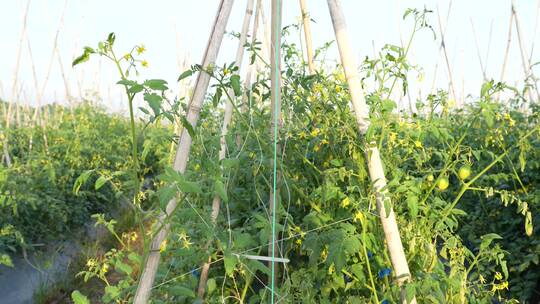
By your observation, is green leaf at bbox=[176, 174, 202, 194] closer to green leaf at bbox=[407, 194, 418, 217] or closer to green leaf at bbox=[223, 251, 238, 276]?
green leaf at bbox=[223, 251, 238, 276]

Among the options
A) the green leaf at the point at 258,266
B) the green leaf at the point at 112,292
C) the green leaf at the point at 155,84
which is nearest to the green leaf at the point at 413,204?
the green leaf at the point at 258,266

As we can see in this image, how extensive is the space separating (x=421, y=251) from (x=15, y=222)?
278cm

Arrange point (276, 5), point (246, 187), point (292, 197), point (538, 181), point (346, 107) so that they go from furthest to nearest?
point (538, 181) < point (246, 187) < point (292, 197) < point (346, 107) < point (276, 5)

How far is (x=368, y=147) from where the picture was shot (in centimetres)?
194

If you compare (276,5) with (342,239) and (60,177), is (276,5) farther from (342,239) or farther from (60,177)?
(60,177)

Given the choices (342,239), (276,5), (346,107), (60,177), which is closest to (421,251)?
(342,239)

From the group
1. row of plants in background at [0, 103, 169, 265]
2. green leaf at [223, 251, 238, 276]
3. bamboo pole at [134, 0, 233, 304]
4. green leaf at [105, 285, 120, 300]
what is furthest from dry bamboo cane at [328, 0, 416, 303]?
row of plants in background at [0, 103, 169, 265]

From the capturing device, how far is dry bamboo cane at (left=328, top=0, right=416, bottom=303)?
1906mm

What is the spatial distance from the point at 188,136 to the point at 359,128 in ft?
1.84

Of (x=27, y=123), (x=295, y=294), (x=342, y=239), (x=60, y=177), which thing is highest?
(x=27, y=123)

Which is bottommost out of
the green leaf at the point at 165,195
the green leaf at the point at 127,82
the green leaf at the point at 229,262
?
the green leaf at the point at 229,262

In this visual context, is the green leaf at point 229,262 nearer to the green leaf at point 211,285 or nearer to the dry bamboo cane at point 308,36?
the green leaf at point 211,285

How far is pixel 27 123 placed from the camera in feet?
18.1

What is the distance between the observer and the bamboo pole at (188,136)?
1.74 metres
